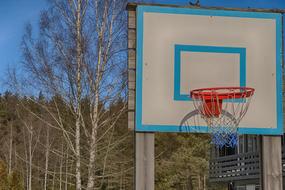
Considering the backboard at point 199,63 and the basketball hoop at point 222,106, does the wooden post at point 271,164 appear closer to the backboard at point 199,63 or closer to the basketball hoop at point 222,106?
the backboard at point 199,63

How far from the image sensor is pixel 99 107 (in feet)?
64.1

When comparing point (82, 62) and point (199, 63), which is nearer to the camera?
point (199, 63)

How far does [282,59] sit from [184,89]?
1463 millimetres

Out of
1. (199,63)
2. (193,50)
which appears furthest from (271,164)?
(193,50)

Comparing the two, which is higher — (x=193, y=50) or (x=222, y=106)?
(x=193, y=50)

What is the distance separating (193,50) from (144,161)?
5.24ft

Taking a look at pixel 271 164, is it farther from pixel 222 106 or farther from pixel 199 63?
pixel 199 63

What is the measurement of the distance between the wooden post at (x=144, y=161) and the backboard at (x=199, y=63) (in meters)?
0.13

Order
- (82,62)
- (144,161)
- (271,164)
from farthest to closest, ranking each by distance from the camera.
A: (82,62) → (271,164) → (144,161)

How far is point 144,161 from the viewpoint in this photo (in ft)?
21.5

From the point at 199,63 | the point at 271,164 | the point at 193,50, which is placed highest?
the point at 193,50

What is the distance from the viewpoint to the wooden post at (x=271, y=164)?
22.3 ft

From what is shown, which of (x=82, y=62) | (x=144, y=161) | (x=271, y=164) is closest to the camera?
(x=144, y=161)

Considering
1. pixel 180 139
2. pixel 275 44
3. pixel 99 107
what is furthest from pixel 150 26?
pixel 180 139
